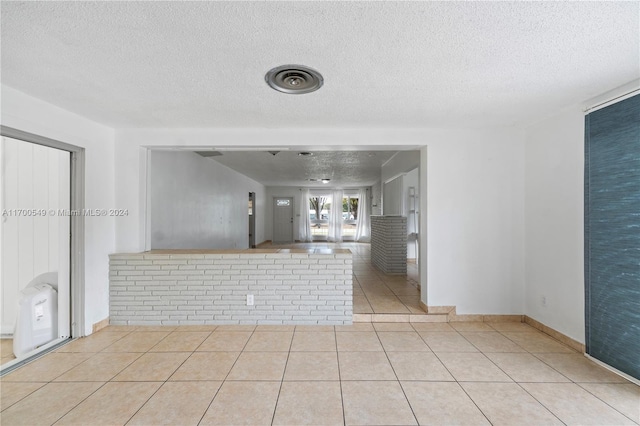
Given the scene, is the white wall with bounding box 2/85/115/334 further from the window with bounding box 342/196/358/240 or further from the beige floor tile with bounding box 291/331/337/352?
the window with bounding box 342/196/358/240

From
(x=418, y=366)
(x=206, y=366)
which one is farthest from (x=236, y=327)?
(x=418, y=366)

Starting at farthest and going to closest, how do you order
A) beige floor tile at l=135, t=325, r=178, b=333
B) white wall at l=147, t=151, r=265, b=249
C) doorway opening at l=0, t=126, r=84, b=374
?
white wall at l=147, t=151, r=265, b=249 < beige floor tile at l=135, t=325, r=178, b=333 < doorway opening at l=0, t=126, r=84, b=374

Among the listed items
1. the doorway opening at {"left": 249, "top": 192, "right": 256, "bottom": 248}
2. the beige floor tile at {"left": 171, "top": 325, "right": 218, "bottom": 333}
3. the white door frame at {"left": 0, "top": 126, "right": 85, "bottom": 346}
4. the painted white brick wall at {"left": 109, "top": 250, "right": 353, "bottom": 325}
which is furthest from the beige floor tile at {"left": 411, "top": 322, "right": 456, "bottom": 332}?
the doorway opening at {"left": 249, "top": 192, "right": 256, "bottom": 248}

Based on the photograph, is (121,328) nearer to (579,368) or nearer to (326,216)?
(579,368)

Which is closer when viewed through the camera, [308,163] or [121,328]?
[121,328]

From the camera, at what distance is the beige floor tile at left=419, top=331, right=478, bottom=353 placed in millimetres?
2545

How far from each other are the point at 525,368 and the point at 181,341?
311cm

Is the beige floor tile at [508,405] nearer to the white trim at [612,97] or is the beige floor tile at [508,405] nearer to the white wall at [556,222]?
the white wall at [556,222]

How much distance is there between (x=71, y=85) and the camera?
2.06m

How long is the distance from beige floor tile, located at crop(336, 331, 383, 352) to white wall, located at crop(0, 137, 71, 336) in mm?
2818

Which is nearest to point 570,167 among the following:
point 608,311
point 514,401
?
point 608,311

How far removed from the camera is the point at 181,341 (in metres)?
2.72

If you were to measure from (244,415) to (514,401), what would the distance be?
1791mm

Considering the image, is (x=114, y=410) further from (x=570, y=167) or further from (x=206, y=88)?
(x=570, y=167)
